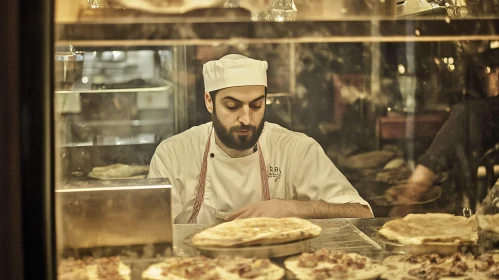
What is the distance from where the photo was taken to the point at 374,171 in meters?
1.60

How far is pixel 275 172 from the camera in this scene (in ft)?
5.19

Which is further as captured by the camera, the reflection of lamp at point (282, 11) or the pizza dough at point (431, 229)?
the pizza dough at point (431, 229)

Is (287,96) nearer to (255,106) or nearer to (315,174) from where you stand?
(255,106)

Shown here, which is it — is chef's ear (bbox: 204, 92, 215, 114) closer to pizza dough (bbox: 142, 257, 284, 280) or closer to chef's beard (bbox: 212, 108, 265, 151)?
chef's beard (bbox: 212, 108, 265, 151)

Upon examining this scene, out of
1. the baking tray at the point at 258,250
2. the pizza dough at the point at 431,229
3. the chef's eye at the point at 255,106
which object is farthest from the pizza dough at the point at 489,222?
the chef's eye at the point at 255,106

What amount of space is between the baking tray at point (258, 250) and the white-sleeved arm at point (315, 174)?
0.14 m

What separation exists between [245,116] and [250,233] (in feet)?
0.96

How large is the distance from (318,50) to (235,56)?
0.21 metres

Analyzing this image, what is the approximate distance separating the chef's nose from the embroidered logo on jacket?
13 centimetres

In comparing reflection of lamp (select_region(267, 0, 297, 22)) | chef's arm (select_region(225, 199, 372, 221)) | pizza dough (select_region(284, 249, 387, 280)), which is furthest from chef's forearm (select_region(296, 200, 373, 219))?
reflection of lamp (select_region(267, 0, 297, 22))

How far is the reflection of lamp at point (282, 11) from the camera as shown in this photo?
155 centimetres

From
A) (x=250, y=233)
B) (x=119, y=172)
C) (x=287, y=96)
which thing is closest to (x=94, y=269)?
(x=119, y=172)

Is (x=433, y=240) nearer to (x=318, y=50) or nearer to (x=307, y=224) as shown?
(x=307, y=224)

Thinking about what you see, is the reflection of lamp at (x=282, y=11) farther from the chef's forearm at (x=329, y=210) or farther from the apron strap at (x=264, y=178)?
the chef's forearm at (x=329, y=210)
